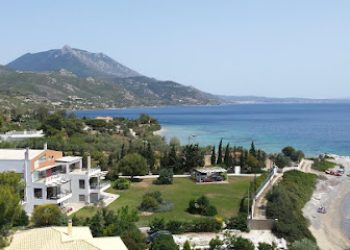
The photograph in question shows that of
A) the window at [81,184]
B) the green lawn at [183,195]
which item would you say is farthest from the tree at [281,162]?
the window at [81,184]

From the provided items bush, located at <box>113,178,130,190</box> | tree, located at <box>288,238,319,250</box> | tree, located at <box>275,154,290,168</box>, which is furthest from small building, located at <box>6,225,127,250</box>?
tree, located at <box>275,154,290,168</box>

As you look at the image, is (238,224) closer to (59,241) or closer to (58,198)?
(58,198)

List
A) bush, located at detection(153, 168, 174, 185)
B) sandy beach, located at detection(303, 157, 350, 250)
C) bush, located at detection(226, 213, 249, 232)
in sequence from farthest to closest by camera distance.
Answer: bush, located at detection(153, 168, 174, 185) < sandy beach, located at detection(303, 157, 350, 250) < bush, located at detection(226, 213, 249, 232)

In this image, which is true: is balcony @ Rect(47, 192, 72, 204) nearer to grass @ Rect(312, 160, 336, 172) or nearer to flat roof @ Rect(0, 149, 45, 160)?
flat roof @ Rect(0, 149, 45, 160)

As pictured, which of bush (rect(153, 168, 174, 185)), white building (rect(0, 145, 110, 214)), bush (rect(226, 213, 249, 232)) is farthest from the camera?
bush (rect(153, 168, 174, 185))

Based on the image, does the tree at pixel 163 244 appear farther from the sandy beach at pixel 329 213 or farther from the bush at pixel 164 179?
the bush at pixel 164 179

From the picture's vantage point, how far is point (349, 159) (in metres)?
69.4

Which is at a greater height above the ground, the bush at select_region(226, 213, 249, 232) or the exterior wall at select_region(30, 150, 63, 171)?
the exterior wall at select_region(30, 150, 63, 171)

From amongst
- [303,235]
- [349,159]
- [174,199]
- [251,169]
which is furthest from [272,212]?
[349,159]

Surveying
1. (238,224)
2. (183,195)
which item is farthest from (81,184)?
(238,224)

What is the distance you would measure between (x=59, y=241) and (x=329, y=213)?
85.7 ft

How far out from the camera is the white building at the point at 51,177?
32438 millimetres

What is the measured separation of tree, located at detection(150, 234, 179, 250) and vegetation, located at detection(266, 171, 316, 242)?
8.84 meters

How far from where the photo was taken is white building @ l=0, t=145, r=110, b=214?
32.4 meters
